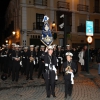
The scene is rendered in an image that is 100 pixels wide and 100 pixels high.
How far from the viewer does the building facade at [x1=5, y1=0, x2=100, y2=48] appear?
29.7 m

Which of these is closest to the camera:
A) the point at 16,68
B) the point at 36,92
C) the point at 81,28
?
the point at 36,92

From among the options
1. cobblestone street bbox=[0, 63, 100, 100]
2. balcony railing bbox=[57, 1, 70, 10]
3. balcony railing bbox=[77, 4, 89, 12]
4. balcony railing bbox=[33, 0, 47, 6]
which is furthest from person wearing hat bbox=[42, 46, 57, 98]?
balcony railing bbox=[77, 4, 89, 12]

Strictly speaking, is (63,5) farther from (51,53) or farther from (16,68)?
(51,53)

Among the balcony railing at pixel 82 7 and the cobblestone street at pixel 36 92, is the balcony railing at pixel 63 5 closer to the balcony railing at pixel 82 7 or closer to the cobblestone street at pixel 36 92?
the balcony railing at pixel 82 7

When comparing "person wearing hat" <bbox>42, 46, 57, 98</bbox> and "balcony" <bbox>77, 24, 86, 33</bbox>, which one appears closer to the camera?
"person wearing hat" <bbox>42, 46, 57, 98</bbox>

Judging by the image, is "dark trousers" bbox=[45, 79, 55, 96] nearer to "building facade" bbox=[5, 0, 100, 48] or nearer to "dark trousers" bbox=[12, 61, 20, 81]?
"dark trousers" bbox=[12, 61, 20, 81]

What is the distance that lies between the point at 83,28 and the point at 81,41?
6.79ft

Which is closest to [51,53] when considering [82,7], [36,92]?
[36,92]

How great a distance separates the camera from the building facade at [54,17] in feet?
97.5

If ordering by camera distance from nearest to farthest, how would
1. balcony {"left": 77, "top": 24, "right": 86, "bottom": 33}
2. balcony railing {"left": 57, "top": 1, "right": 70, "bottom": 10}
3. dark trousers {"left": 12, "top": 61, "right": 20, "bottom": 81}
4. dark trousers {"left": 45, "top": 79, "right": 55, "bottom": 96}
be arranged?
dark trousers {"left": 45, "top": 79, "right": 55, "bottom": 96}, dark trousers {"left": 12, "top": 61, "right": 20, "bottom": 81}, balcony railing {"left": 57, "top": 1, "right": 70, "bottom": 10}, balcony {"left": 77, "top": 24, "right": 86, "bottom": 33}

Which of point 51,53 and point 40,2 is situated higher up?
point 40,2

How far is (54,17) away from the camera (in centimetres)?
3183

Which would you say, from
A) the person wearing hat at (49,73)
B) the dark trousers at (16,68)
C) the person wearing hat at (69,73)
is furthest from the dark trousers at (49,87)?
the dark trousers at (16,68)

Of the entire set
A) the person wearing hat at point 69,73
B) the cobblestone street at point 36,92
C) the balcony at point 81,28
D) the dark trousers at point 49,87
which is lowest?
the cobblestone street at point 36,92
